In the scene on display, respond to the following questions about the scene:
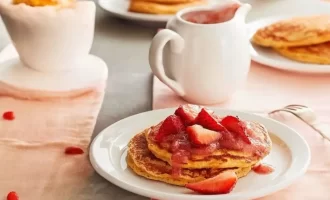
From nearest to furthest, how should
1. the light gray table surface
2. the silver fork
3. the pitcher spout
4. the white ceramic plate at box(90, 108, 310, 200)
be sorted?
the white ceramic plate at box(90, 108, 310, 200), the light gray table surface, the silver fork, the pitcher spout

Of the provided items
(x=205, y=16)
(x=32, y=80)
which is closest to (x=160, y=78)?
(x=205, y=16)

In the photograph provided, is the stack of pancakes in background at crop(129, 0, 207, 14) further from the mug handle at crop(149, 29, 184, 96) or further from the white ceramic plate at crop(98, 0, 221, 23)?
the mug handle at crop(149, 29, 184, 96)

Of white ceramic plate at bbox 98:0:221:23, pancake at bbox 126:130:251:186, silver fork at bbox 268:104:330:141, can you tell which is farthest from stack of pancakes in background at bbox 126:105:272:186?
white ceramic plate at bbox 98:0:221:23

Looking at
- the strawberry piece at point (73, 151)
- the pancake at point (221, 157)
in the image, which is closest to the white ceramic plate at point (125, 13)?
the strawberry piece at point (73, 151)

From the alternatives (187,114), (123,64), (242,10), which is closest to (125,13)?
(123,64)

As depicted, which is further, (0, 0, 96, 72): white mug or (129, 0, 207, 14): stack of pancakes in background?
(129, 0, 207, 14): stack of pancakes in background

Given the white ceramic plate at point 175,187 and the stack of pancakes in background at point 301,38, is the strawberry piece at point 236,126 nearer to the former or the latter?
the white ceramic plate at point 175,187

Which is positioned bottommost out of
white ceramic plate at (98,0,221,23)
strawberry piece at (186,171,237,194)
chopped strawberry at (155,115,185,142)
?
white ceramic plate at (98,0,221,23)
